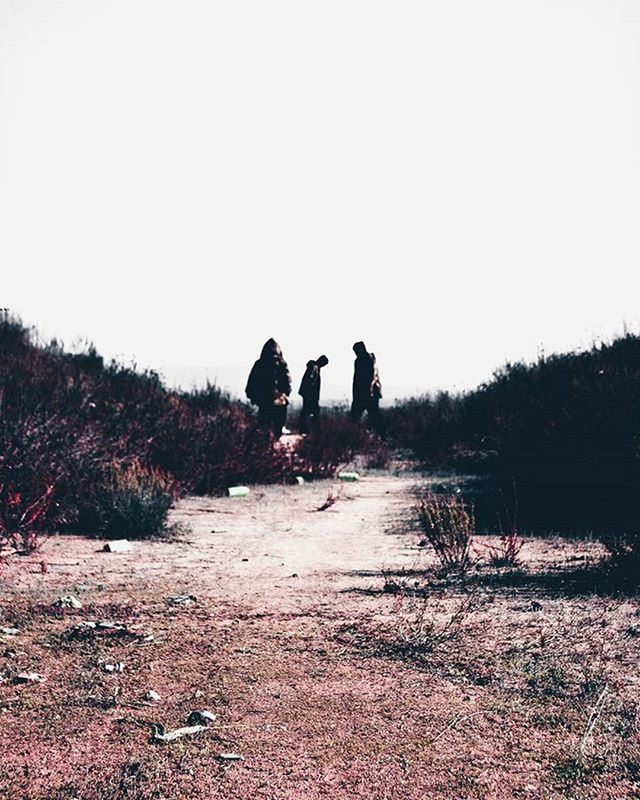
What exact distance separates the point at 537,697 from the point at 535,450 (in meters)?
6.05

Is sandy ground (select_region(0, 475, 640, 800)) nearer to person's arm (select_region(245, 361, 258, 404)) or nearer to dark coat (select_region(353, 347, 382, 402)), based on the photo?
person's arm (select_region(245, 361, 258, 404))

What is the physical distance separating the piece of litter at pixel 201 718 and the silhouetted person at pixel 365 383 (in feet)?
54.7

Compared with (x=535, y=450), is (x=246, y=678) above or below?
below

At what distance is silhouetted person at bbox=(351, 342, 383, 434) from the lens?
19.9 meters

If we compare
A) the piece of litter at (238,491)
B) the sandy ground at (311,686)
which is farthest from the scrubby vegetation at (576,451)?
the piece of litter at (238,491)

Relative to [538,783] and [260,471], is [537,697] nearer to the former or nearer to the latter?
[538,783]

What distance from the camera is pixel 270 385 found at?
53.3 feet

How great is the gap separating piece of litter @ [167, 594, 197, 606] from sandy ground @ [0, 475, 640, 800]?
36mm

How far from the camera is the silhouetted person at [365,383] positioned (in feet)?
65.3

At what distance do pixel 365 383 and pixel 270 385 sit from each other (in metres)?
4.35

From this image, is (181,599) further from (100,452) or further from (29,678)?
(100,452)

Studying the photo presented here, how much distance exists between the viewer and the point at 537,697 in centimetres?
325

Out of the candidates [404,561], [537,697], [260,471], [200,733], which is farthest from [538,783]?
[260,471]

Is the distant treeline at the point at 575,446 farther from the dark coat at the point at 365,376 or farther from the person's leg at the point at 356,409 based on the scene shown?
the person's leg at the point at 356,409
